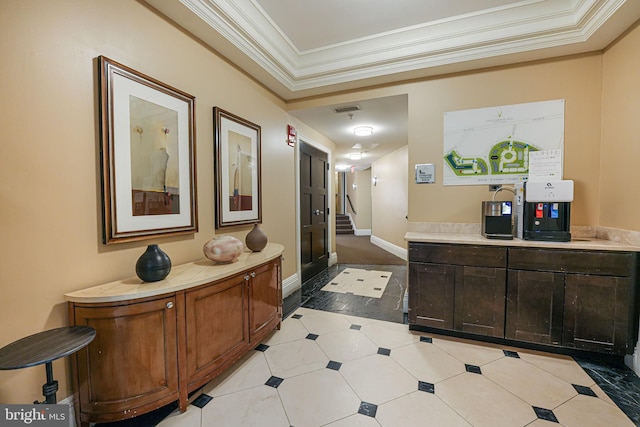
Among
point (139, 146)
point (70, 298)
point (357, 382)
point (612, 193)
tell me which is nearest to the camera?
point (70, 298)

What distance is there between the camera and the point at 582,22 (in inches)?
82.4

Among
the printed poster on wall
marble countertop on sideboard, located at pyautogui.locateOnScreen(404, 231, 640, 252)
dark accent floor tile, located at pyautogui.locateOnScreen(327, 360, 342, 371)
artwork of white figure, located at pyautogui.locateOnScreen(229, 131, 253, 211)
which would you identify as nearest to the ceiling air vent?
the printed poster on wall

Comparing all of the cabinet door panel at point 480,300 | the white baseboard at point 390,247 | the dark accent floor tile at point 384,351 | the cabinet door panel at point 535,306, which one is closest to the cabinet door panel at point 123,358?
the dark accent floor tile at point 384,351

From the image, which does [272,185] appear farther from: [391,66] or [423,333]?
[423,333]

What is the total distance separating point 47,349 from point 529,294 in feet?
10.5

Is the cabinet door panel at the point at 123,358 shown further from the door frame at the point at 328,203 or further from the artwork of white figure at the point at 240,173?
the door frame at the point at 328,203

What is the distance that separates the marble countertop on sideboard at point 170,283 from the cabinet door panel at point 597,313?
8.56 ft

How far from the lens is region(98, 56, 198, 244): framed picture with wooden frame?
5.01 ft

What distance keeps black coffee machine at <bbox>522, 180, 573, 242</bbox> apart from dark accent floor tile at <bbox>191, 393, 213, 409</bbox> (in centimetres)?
292

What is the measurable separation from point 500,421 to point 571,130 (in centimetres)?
268

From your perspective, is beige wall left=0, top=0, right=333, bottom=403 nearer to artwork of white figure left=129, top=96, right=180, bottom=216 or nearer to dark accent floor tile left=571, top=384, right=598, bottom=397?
artwork of white figure left=129, top=96, right=180, bottom=216

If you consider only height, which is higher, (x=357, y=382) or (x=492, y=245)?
(x=492, y=245)

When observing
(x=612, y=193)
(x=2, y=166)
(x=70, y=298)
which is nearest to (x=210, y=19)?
(x=2, y=166)

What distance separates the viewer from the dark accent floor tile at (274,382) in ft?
5.87
